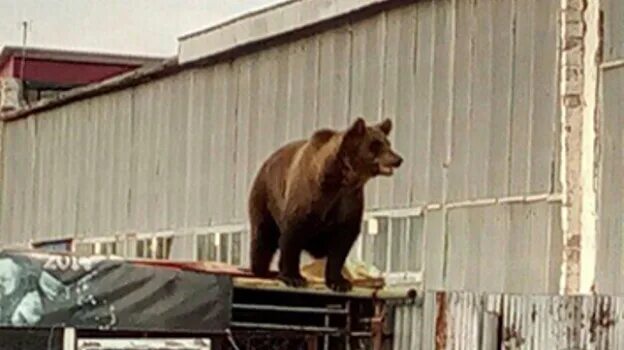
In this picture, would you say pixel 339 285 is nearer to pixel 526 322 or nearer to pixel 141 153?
pixel 526 322

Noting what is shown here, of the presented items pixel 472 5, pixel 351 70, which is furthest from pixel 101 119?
pixel 472 5

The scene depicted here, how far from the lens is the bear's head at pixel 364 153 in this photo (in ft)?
33.7

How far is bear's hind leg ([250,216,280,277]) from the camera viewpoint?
11.1 m

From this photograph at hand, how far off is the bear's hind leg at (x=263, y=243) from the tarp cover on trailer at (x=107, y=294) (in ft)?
4.08

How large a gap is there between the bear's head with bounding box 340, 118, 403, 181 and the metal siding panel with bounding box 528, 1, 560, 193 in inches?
81.3

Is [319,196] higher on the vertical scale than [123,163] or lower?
lower

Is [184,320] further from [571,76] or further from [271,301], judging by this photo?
[571,76]

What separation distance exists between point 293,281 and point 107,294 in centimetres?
156

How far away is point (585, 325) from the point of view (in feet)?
29.9

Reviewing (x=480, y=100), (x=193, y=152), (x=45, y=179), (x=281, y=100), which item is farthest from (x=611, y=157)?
(x=45, y=179)

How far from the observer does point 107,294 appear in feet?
30.6

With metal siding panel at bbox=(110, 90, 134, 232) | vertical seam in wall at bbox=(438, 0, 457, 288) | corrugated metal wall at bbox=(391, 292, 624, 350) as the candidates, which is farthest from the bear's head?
metal siding panel at bbox=(110, 90, 134, 232)

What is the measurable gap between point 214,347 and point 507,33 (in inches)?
172

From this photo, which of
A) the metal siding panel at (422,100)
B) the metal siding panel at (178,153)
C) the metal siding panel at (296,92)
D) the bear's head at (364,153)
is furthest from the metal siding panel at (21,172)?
the bear's head at (364,153)
